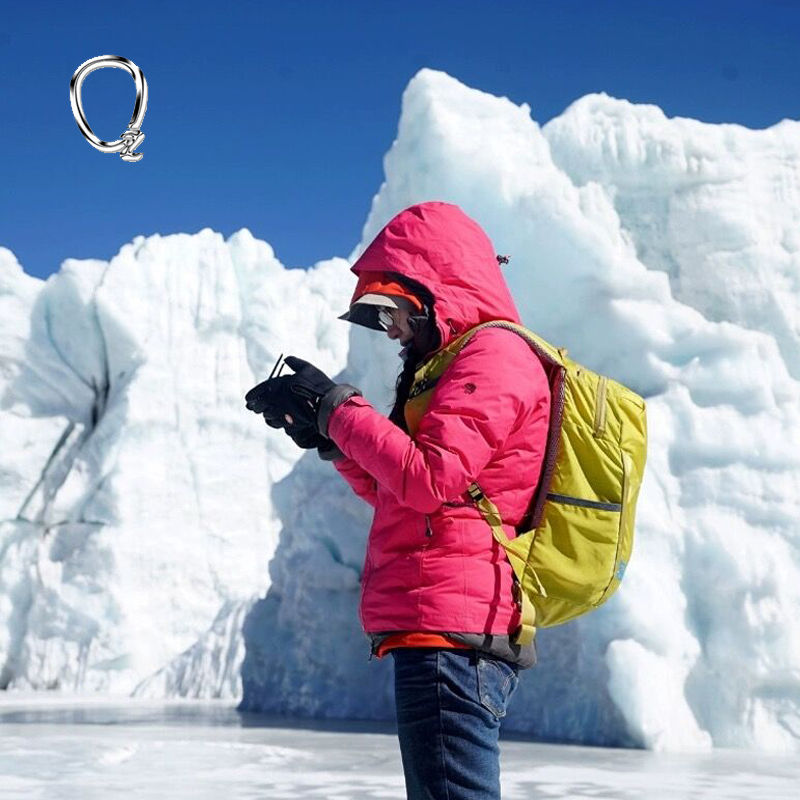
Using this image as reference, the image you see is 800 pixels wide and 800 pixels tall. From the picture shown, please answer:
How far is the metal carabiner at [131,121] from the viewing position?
5.61 ft

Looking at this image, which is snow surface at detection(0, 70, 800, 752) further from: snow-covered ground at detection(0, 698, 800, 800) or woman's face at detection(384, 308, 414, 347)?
woman's face at detection(384, 308, 414, 347)

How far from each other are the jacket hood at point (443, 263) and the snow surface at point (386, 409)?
551cm

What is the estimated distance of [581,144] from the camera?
10.4 metres

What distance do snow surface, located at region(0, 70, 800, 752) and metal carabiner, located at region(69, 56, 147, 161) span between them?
18.7 ft

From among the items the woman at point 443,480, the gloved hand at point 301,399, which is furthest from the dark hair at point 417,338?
the gloved hand at point 301,399

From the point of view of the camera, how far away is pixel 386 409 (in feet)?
33.4

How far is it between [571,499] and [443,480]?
26cm

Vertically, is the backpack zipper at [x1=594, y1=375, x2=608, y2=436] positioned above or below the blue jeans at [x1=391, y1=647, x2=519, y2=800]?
above

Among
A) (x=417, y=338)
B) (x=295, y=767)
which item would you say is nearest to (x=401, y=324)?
(x=417, y=338)

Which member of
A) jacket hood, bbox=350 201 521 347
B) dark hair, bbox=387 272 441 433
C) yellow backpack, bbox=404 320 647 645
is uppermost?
jacket hood, bbox=350 201 521 347

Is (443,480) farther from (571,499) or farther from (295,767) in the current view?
(295,767)

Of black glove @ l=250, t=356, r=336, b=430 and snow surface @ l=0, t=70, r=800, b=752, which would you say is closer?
black glove @ l=250, t=356, r=336, b=430

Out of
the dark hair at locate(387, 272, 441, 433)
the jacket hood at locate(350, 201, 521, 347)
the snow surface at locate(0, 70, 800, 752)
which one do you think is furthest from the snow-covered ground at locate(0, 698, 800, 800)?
the jacket hood at locate(350, 201, 521, 347)

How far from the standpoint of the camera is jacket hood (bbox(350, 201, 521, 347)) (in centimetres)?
181
